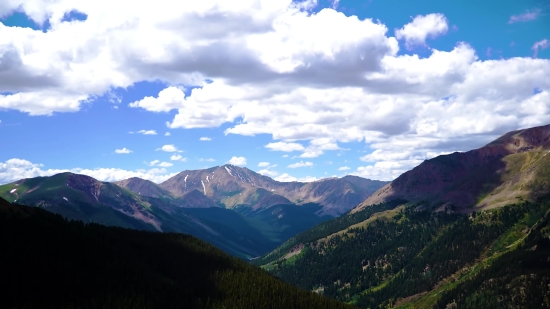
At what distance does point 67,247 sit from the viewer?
19112 centimetres

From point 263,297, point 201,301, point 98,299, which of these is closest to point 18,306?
point 98,299

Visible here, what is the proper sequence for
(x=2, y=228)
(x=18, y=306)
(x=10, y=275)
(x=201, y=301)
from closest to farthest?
(x=18, y=306) < (x=10, y=275) < (x=2, y=228) < (x=201, y=301)

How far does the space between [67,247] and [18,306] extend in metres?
44.1

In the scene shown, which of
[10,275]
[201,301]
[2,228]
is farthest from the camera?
[201,301]

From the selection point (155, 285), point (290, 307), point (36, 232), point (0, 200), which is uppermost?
point (0, 200)

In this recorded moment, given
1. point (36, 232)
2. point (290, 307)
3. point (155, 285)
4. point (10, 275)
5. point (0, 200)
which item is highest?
point (0, 200)

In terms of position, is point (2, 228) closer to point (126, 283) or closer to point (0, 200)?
point (0, 200)

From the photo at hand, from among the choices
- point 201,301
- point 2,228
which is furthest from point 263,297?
point 2,228

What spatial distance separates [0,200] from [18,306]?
6916cm

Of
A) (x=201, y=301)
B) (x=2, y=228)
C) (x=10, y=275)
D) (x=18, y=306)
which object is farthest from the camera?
(x=201, y=301)

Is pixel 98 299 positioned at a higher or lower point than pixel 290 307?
higher

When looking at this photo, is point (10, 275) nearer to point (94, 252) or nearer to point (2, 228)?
point (2, 228)

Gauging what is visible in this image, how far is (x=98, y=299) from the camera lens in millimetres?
166625

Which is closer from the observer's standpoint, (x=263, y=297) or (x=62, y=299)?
(x=62, y=299)
